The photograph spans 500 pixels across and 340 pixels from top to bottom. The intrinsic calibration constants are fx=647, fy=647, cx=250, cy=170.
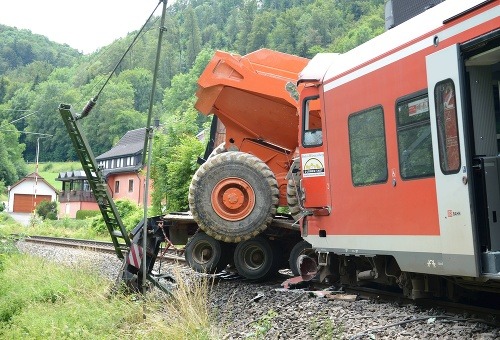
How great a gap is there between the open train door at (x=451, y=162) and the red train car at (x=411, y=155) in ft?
0.04

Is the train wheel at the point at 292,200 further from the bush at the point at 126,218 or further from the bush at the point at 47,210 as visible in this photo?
the bush at the point at 47,210

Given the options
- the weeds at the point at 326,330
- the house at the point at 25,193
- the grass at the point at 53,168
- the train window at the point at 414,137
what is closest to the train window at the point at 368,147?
the train window at the point at 414,137

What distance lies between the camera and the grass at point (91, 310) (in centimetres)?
779

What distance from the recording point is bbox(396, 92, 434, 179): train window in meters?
6.95

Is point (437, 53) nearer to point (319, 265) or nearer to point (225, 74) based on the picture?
point (319, 265)

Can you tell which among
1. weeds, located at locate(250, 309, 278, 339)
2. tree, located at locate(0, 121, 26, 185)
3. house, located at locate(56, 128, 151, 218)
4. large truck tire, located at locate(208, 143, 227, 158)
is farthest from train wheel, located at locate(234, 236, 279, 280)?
tree, located at locate(0, 121, 26, 185)

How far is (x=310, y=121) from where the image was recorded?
974cm

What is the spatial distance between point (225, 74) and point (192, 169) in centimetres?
1503

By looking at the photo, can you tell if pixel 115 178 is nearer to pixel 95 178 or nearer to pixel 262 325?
pixel 95 178

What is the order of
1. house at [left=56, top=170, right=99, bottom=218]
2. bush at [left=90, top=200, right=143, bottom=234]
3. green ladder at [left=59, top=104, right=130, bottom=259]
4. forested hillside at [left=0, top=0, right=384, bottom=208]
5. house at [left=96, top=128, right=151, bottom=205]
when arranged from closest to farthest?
1. green ladder at [left=59, top=104, right=130, bottom=259]
2. bush at [left=90, top=200, right=143, bottom=234]
3. house at [left=96, top=128, right=151, bottom=205]
4. house at [left=56, top=170, right=99, bottom=218]
5. forested hillside at [left=0, top=0, right=384, bottom=208]

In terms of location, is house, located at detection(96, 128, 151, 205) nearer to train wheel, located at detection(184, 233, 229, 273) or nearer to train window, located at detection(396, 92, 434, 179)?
train wheel, located at detection(184, 233, 229, 273)

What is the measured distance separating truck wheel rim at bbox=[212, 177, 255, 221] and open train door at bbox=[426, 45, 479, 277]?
16.3 feet

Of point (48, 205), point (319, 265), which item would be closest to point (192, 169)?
point (319, 265)

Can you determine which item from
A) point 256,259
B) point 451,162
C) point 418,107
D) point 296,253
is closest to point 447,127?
point 451,162
